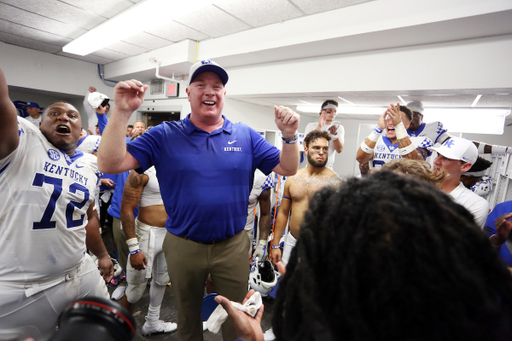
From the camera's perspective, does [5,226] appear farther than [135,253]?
No

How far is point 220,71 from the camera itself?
165cm

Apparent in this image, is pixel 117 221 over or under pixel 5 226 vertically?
under

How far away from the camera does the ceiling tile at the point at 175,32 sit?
4480 mm

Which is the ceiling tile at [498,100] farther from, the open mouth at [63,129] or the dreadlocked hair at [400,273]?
the open mouth at [63,129]

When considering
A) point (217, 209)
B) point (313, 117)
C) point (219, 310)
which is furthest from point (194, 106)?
point (313, 117)

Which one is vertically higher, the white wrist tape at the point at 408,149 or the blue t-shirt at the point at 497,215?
the white wrist tape at the point at 408,149

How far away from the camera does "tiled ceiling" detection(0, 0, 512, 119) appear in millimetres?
3494

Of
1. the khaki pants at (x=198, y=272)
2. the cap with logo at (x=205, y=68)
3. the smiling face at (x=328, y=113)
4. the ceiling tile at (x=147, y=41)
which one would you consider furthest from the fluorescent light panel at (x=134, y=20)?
the khaki pants at (x=198, y=272)

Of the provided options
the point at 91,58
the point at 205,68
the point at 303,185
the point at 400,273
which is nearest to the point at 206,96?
the point at 205,68

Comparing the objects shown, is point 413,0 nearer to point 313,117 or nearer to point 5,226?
point 5,226

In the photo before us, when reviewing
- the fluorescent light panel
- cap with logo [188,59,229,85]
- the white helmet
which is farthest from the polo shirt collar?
the fluorescent light panel

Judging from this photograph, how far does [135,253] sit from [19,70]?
7538 millimetres

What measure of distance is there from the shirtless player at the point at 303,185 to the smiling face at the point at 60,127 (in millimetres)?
2226

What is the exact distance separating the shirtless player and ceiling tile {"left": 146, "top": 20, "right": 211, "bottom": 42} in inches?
130
